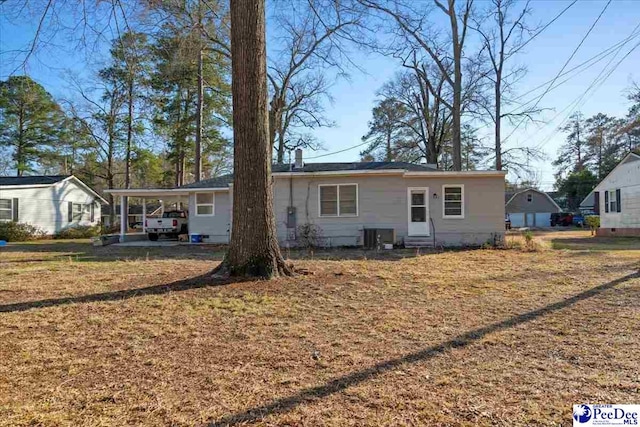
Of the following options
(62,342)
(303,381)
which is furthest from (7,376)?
(303,381)

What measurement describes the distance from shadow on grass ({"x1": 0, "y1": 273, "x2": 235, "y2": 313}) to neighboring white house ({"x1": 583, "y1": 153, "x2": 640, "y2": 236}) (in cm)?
A: 2248

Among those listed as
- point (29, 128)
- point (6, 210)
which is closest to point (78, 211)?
point (6, 210)

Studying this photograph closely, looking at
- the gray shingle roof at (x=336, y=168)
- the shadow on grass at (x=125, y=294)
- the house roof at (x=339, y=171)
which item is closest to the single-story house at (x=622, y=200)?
the house roof at (x=339, y=171)

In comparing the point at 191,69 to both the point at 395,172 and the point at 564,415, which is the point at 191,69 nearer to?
the point at 395,172

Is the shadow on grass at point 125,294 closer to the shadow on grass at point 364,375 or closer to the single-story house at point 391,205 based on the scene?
the shadow on grass at point 364,375

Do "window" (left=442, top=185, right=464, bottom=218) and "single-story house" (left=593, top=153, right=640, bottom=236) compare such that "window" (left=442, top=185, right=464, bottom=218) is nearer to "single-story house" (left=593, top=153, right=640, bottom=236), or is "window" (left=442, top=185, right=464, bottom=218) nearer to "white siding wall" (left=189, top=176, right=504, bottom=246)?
"white siding wall" (left=189, top=176, right=504, bottom=246)

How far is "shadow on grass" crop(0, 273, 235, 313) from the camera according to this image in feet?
17.5

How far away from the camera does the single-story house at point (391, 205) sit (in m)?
14.1

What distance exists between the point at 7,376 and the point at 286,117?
26933mm

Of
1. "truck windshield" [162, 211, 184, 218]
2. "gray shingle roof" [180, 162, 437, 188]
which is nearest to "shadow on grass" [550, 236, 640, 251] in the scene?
"gray shingle roof" [180, 162, 437, 188]

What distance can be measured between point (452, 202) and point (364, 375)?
39.7ft

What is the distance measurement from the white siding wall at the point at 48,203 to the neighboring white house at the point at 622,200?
3201 centimetres

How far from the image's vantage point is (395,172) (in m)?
13.9

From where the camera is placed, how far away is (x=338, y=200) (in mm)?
14586
